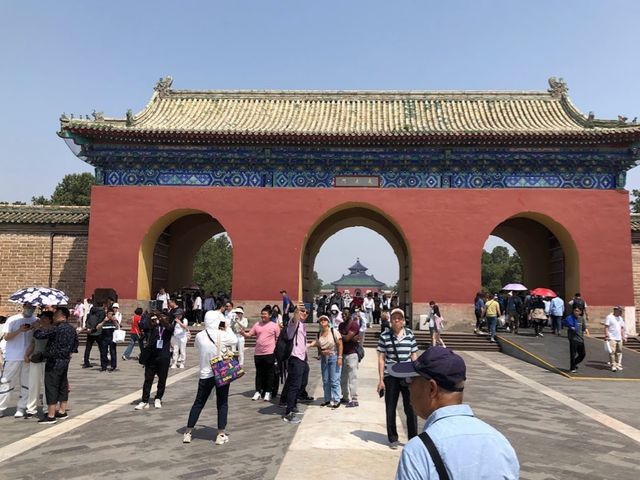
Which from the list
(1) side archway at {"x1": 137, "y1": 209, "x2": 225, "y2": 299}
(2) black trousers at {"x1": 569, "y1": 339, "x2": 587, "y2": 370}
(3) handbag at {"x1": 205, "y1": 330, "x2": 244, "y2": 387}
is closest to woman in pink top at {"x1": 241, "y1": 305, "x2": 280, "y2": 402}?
(3) handbag at {"x1": 205, "y1": 330, "x2": 244, "y2": 387}

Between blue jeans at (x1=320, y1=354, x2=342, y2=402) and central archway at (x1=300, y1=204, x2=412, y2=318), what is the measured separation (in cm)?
1066

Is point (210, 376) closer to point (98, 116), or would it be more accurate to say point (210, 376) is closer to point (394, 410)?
point (394, 410)

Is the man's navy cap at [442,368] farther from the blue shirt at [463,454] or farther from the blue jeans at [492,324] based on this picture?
the blue jeans at [492,324]

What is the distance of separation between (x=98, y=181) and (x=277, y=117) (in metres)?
6.28

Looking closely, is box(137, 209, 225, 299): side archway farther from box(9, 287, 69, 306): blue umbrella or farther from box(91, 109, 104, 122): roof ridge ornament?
box(9, 287, 69, 306): blue umbrella

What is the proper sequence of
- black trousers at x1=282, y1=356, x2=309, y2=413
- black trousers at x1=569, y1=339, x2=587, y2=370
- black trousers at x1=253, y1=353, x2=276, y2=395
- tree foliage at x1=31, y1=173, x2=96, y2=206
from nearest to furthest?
black trousers at x1=282, y1=356, x2=309, y2=413 → black trousers at x1=253, y1=353, x2=276, y2=395 → black trousers at x1=569, y1=339, x2=587, y2=370 → tree foliage at x1=31, y1=173, x2=96, y2=206

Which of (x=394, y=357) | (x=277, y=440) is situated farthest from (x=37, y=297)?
(x=394, y=357)

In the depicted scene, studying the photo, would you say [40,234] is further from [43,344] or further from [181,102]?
[43,344]

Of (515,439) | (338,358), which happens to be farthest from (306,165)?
(515,439)

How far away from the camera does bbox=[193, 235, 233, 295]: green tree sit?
45.2 meters

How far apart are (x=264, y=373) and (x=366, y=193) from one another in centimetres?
970

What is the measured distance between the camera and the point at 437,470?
1484mm

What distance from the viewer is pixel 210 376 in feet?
17.5

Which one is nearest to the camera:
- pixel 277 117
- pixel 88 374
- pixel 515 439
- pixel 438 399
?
pixel 438 399
